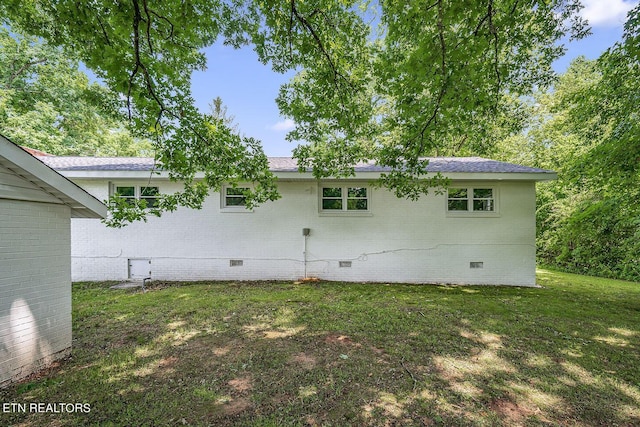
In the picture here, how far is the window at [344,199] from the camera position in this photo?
7812mm

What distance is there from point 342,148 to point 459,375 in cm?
456

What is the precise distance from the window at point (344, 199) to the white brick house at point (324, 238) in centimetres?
10

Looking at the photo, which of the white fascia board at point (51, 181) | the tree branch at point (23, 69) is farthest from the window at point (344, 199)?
the tree branch at point (23, 69)

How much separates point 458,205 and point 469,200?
348mm

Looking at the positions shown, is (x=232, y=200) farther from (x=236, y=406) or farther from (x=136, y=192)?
(x=236, y=406)

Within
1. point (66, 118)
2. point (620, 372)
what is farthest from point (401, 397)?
point (66, 118)

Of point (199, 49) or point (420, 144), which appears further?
point (199, 49)

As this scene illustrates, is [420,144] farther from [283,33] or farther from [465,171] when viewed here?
[283,33]

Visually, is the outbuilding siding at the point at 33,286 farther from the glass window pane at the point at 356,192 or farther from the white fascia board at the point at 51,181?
the glass window pane at the point at 356,192

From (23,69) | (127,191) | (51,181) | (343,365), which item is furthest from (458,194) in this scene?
(23,69)

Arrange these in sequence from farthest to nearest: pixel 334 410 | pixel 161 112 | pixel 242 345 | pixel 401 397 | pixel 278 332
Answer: pixel 161 112 < pixel 278 332 < pixel 242 345 < pixel 401 397 < pixel 334 410

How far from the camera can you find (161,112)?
14.6ft

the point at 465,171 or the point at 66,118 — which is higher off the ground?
the point at 66,118

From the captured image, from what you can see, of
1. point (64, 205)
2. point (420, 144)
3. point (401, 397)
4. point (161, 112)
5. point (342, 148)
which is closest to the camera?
point (401, 397)
